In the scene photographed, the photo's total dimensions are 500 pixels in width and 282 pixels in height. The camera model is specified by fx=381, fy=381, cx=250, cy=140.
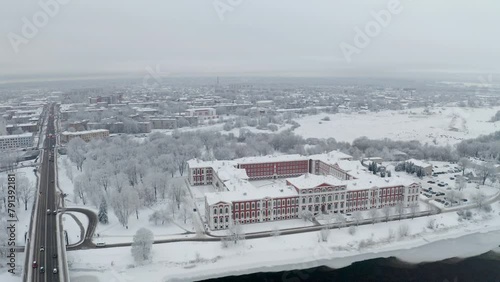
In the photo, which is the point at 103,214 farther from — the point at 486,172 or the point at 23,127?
the point at 23,127

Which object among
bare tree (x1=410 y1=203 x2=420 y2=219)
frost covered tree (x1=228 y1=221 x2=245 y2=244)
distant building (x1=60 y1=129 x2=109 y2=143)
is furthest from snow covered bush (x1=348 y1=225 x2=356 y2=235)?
distant building (x1=60 y1=129 x2=109 y2=143)

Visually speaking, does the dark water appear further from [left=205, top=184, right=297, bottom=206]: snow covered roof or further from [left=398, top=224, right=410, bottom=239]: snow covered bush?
[left=205, top=184, right=297, bottom=206]: snow covered roof

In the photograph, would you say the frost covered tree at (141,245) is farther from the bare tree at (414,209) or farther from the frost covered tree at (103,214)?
the bare tree at (414,209)

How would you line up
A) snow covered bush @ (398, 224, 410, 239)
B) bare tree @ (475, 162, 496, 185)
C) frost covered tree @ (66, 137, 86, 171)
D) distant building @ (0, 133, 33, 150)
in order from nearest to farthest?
snow covered bush @ (398, 224, 410, 239), bare tree @ (475, 162, 496, 185), frost covered tree @ (66, 137, 86, 171), distant building @ (0, 133, 33, 150)

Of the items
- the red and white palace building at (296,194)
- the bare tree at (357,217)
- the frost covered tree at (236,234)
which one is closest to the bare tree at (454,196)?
the red and white palace building at (296,194)

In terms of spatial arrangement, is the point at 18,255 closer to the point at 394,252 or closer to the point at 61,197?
the point at 61,197
